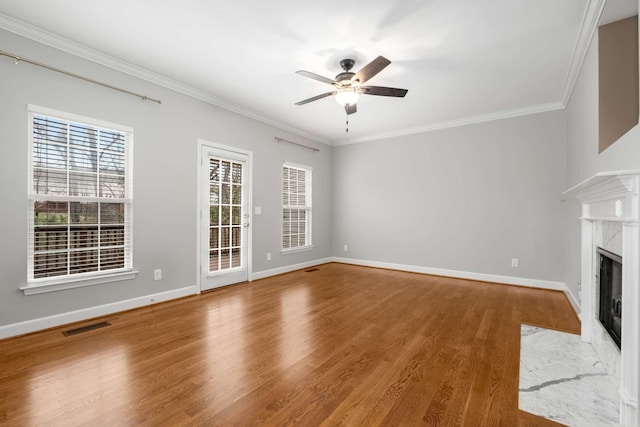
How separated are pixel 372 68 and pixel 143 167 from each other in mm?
2827

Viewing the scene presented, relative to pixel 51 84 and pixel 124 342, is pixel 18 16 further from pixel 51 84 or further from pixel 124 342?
pixel 124 342

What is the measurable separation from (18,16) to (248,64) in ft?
6.41

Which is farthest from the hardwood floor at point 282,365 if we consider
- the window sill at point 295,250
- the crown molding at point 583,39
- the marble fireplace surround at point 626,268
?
the crown molding at point 583,39

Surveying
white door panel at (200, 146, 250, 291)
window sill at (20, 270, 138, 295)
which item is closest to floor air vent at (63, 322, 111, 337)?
window sill at (20, 270, 138, 295)

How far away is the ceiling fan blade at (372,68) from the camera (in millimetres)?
2500

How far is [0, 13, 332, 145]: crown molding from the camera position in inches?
101

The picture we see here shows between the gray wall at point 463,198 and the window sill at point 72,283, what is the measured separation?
4326 millimetres

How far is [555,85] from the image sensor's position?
12.1 feet

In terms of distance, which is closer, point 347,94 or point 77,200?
point 77,200

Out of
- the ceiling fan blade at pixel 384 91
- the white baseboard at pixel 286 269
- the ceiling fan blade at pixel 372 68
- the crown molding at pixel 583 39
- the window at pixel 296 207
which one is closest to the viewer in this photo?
the crown molding at pixel 583 39

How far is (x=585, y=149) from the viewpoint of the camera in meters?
2.91

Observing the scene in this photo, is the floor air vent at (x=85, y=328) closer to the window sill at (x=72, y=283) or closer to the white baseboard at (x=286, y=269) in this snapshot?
the window sill at (x=72, y=283)

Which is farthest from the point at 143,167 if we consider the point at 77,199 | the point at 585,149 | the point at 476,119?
→ the point at 476,119

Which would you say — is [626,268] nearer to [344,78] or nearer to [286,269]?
[344,78]
